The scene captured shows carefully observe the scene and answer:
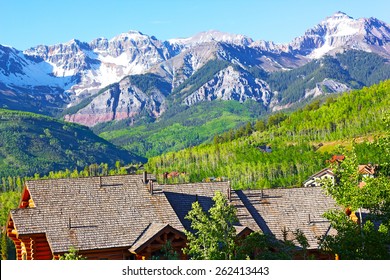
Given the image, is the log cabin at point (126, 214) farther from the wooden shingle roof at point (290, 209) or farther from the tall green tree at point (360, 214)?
the tall green tree at point (360, 214)

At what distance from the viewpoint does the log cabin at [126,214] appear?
37250 millimetres

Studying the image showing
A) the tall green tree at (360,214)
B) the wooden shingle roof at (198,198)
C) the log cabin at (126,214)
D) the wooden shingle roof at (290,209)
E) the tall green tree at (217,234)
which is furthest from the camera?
the wooden shingle roof at (290,209)

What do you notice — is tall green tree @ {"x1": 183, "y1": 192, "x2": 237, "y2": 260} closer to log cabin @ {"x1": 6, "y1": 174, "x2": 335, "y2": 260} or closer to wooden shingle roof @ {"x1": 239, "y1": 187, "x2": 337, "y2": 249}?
log cabin @ {"x1": 6, "y1": 174, "x2": 335, "y2": 260}

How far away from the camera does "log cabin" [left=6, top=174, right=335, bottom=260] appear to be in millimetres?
37250

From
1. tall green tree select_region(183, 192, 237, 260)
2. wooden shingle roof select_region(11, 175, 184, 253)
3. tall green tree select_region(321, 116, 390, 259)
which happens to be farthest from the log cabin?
tall green tree select_region(321, 116, 390, 259)

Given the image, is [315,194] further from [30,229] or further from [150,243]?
[30,229]

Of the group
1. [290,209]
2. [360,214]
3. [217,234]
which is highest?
[290,209]

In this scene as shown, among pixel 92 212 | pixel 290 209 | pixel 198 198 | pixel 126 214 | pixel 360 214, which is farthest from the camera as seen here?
pixel 290 209

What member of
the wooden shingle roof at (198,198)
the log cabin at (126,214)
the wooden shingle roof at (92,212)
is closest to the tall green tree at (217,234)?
the log cabin at (126,214)

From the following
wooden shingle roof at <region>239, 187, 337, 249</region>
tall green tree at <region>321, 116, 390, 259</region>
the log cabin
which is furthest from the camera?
wooden shingle roof at <region>239, 187, 337, 249</region>

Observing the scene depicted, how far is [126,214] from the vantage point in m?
39.3

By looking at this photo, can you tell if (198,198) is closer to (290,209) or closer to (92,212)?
(290,209)

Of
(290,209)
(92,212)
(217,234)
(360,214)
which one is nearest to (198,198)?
(290,209)

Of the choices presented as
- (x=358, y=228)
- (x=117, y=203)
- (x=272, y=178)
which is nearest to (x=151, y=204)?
(x=117, y=203)
